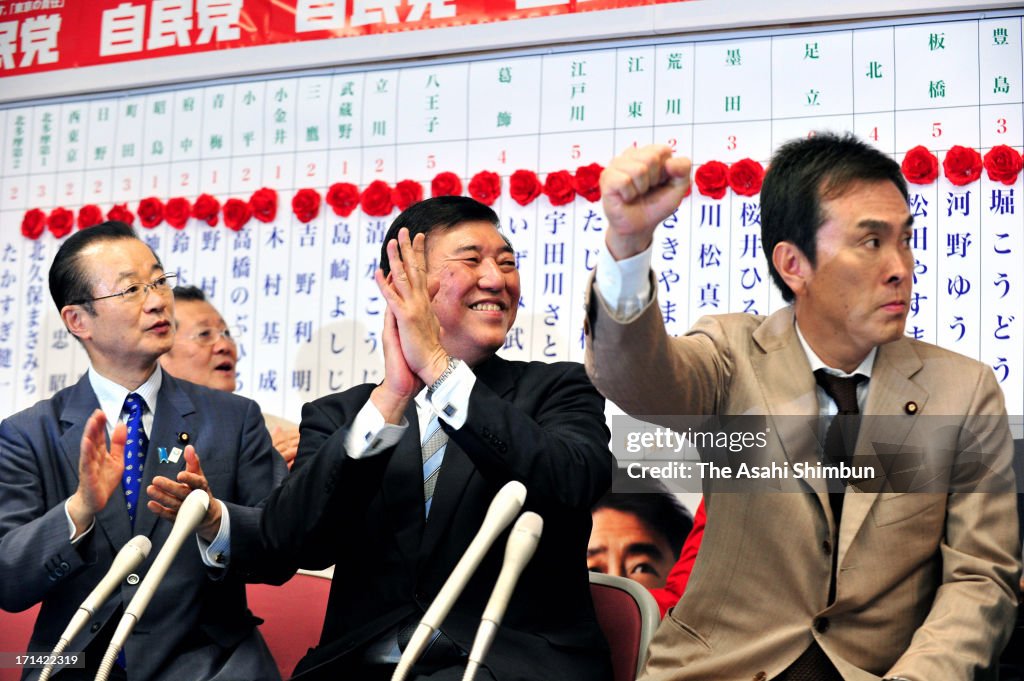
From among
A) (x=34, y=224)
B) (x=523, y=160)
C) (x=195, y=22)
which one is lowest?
(x=34, y=224)

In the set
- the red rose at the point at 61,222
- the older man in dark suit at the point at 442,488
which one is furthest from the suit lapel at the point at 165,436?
the red rose at the point at 61,222

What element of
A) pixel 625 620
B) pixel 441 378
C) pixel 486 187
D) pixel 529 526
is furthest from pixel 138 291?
pixel 529 526

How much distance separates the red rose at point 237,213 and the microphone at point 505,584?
206 centimetres

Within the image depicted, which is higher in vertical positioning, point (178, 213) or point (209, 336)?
point (178, 213)

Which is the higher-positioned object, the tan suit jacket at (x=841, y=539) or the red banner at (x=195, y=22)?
the red banner at (x=195, y=22)

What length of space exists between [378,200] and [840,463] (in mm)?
1741

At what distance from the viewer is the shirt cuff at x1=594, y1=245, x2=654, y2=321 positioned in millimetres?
1463

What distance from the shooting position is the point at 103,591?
151 centimetres

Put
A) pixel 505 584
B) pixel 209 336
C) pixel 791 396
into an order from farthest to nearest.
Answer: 1. pixel 209 336
2. pixel 791 396
3. pixel 505 584

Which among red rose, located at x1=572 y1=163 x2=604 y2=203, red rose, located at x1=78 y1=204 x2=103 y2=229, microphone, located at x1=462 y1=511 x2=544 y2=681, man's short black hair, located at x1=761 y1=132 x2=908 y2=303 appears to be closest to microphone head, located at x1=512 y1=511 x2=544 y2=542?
microphone, located at x1=462 y1=511 x2=544 y2=681

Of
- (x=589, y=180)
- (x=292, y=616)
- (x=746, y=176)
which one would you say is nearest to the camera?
(x=292, y=616)

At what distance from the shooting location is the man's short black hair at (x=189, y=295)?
3191mm

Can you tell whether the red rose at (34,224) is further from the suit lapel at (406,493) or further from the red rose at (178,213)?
the suit lapel at (406,493)

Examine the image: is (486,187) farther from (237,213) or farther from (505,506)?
(505,506)
